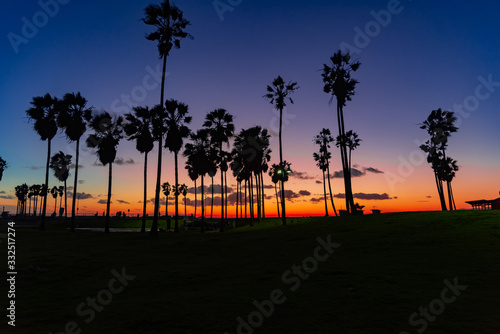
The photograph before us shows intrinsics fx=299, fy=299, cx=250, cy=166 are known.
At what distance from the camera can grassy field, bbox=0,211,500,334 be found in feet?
19.7

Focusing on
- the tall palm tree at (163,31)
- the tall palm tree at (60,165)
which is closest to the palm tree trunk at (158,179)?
the tall palm tree at (163,31)

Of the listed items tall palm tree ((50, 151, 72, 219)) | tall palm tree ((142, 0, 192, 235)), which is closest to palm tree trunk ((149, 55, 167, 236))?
tall palm tree ((142, 0, 192, 235))

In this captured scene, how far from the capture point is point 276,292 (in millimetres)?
8367

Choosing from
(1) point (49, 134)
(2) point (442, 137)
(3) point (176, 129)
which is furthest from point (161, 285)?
(2) point (442, 137)

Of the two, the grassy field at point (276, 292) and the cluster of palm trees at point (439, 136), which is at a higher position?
the cluster of palm trees at point (439, 136)

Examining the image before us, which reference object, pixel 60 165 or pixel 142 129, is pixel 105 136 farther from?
pixel 60 165

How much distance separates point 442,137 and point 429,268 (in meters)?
54.5

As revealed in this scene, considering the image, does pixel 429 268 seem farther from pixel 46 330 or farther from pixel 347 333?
pixel 46 330

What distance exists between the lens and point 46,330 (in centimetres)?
592

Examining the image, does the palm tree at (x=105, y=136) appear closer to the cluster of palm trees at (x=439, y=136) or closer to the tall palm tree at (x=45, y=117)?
the tall palm tree at (x=45, y=117)

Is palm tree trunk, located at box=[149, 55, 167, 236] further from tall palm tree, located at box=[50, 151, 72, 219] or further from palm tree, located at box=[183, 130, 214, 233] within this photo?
tall palm tree, located at box=[50, 151, 72, 219]

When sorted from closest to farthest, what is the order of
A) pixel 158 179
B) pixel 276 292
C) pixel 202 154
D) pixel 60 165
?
pixel 276 292, pixel 158 179, pixel 202 154, pixel 60 165

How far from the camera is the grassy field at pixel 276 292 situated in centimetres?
601

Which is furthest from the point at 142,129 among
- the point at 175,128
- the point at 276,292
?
the point at 276,292
